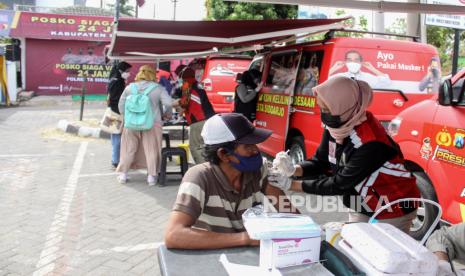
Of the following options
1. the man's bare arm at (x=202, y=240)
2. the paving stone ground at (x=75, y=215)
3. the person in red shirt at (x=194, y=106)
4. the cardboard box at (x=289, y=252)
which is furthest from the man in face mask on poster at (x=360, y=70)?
the cardboard box at (x=289, y=252)

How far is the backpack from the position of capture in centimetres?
614

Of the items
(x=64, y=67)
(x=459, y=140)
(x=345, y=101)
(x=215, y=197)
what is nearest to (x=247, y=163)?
(x=215, y=197)

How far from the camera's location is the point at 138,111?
20.1ft

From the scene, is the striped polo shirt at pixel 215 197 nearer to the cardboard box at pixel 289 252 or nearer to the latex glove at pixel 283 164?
the latex glove at pixel 283 164

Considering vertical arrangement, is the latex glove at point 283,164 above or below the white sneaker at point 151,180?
above

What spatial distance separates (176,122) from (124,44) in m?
2.85

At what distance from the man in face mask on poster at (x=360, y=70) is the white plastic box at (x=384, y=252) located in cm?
425

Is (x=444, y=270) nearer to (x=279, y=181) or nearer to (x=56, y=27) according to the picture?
(x=279, y=181)

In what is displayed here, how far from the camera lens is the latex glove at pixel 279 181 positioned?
2416mm

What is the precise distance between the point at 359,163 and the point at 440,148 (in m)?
2.02

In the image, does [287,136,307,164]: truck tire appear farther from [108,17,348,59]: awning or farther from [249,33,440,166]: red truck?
[108,17,348,59]: awning

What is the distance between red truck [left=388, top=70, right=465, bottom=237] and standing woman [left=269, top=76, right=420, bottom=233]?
1533mm

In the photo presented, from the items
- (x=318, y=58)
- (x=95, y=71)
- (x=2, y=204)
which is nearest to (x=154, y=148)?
(x=2, y=204)

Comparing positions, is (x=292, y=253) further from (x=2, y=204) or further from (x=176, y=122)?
(x=176, y=122)
